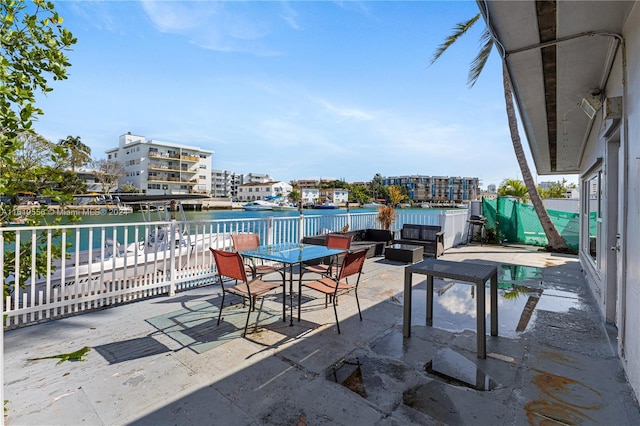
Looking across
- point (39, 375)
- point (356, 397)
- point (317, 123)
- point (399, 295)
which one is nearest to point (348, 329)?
point (356, 397)

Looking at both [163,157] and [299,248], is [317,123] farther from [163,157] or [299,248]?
[163,157]

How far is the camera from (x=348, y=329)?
3.36m

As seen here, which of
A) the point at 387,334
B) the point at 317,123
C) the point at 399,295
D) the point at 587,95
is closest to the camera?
the point at 387,334

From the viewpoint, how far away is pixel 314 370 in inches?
97.7

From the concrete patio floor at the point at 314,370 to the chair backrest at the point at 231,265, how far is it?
0.64m

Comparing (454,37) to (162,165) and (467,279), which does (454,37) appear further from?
(162,165)

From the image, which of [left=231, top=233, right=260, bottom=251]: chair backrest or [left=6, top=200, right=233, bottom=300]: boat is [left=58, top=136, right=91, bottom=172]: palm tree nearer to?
[left=6, top=200, right=233, bottom=300]: boat

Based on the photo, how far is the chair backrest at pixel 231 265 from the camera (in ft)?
9.98

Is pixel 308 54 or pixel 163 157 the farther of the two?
Result: pixel 163 157

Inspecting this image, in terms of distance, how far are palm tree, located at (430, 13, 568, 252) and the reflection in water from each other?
438 cm

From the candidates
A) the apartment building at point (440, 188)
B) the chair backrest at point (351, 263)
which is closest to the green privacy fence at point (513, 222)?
the chair backrest at point (351, 263)

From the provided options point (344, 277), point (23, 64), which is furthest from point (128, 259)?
point (344, 277)

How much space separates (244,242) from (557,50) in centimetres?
444

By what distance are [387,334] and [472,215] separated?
32.1 ft
